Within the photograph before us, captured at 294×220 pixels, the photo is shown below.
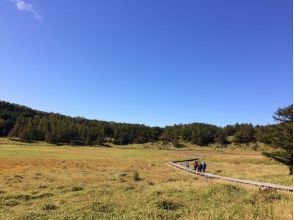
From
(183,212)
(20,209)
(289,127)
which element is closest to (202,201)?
(183,212)

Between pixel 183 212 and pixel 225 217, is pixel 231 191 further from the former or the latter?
pixel 225 217

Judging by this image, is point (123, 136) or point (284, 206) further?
point (123, 136)

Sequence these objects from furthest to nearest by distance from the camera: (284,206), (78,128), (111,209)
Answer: (78,128) → (111,209) → (284,206)

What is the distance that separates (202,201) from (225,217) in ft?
20.4

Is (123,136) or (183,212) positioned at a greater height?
(123,136)

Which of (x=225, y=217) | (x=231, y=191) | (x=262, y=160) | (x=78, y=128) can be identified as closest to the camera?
(x=225, y=217)

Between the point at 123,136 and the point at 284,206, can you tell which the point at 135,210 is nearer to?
the point at 284,206

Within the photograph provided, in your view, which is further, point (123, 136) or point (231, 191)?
point (123, 136)

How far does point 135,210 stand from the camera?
19031 millimetres

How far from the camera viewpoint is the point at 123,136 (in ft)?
641

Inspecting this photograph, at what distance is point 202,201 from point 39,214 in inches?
342

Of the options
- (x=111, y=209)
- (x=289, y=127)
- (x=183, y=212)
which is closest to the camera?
(x=183, y=212)

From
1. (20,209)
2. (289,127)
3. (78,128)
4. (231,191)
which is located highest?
(78,128)

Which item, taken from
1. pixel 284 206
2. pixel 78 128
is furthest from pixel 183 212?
pixel 78 128
